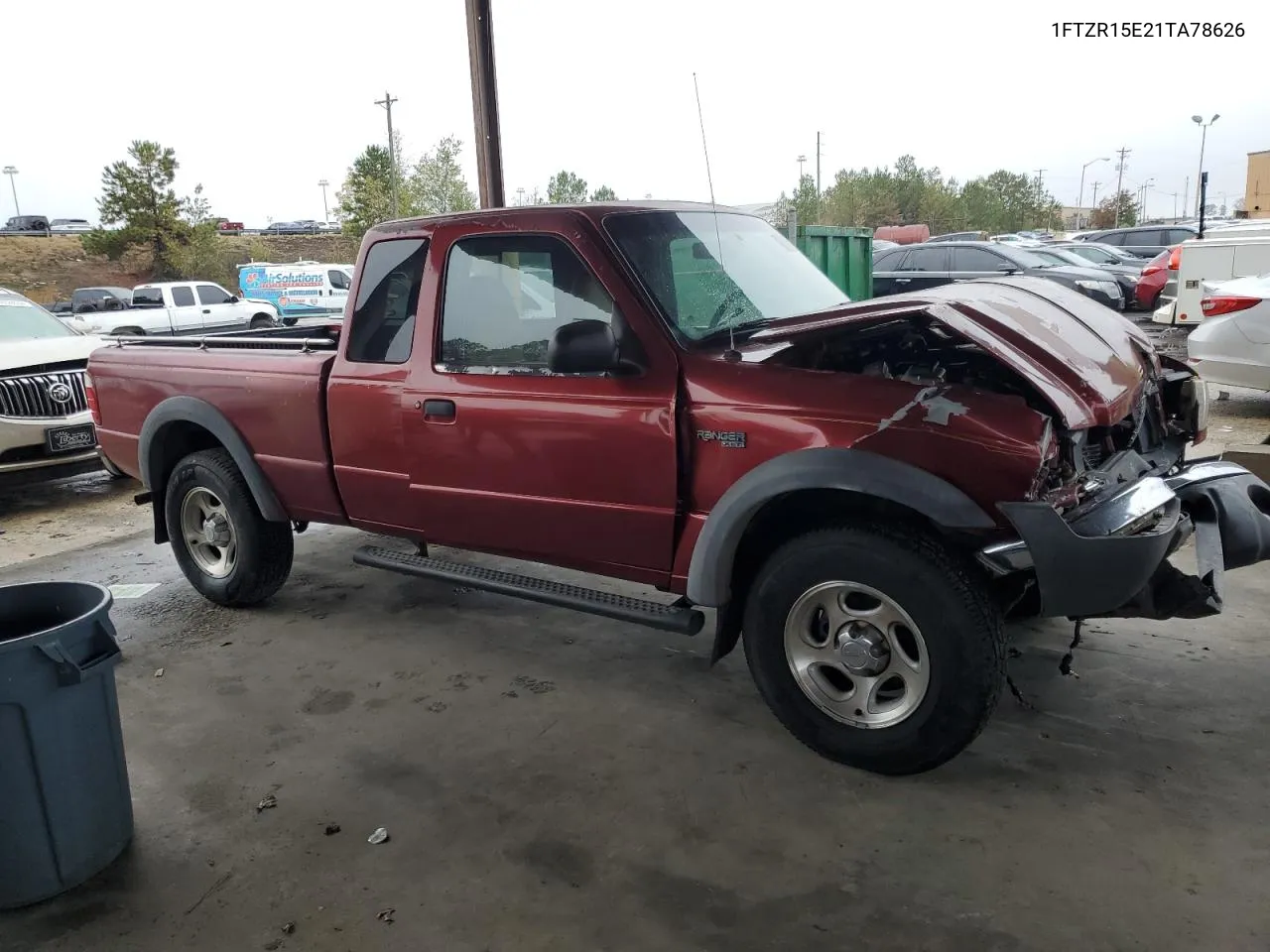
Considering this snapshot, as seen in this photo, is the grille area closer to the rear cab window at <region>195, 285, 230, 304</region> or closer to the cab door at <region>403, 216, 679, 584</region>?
the cab door at <region>403, 216, 679, 584</region>

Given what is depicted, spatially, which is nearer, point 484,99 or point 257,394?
point 257,394

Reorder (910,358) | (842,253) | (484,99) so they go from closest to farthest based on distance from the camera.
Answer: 1. (910,358)
2. (484,99)
3. (842,253)

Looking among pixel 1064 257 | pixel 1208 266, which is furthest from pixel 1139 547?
pixel 1064 257

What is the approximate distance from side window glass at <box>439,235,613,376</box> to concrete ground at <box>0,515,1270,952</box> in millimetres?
1380

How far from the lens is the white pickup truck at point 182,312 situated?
62.5 ft

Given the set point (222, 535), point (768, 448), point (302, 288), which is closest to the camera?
point (768, 448)

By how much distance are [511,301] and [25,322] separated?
22.8 ft

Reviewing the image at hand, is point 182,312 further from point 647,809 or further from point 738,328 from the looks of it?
point 647,809

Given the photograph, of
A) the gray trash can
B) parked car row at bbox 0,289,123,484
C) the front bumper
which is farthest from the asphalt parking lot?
parked car row at bbox 0,289,123,484

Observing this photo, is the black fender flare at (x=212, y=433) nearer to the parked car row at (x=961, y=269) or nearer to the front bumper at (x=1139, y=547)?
the front bumper at (x=1139, y=547)

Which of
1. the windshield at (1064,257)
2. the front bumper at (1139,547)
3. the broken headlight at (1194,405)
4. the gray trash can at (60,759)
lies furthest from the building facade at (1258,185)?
the gray trash can at (60,759)

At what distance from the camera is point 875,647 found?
3.07 m

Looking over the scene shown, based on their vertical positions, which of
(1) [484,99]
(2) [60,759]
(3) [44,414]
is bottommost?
(2) [60,759]

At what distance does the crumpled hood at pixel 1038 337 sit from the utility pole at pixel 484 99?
6272 mm
